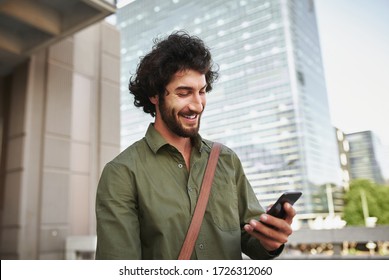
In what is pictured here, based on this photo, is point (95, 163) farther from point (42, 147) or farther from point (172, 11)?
point (172, 11)

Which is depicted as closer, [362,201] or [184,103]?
[184,103]

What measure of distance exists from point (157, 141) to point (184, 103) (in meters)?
0.15

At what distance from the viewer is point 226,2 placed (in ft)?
9.95

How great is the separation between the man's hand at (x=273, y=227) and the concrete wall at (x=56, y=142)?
3.91 metres

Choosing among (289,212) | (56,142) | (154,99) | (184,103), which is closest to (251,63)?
(154,99)

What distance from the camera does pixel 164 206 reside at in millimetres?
985

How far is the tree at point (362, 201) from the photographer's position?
1758 cm

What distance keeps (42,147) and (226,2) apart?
2832 millimetres

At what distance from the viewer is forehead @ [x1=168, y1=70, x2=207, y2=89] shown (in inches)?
43.3

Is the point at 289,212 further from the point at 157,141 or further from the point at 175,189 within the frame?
the point at 157,141

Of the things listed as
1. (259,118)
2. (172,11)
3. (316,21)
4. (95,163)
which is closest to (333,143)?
(259,118)

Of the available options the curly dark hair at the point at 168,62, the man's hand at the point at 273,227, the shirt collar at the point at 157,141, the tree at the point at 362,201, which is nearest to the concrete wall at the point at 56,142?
the curly dark hair at the point at 168,62

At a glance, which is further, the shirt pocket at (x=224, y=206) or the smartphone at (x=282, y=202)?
the shirt pocket at (x=224, y=206)

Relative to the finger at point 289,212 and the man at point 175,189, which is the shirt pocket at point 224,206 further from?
the finger at point 289,212
